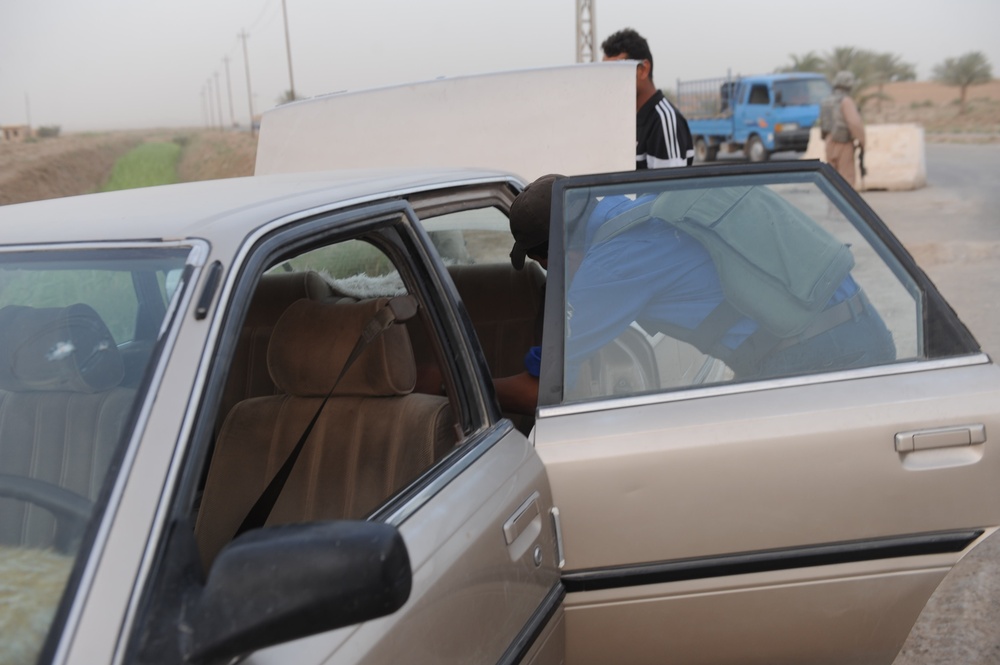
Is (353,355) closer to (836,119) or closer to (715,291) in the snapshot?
(715,291)

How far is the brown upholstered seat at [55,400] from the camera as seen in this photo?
1.47 metres

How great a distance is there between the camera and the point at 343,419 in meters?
2.24

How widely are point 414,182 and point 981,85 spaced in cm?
8225

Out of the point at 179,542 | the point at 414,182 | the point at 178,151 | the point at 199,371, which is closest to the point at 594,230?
the point at 414,182

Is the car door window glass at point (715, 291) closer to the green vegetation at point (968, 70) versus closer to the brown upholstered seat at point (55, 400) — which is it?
the brown upholstered seat at point (55, 400)

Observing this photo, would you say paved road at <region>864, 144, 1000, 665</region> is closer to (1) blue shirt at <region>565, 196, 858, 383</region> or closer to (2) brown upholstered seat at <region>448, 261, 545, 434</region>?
(1) blue shirt at <region>565, 196, 858, 383</region>

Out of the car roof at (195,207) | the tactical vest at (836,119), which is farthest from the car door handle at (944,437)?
the tactical vest at (836,119)

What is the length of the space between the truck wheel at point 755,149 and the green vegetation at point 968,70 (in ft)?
149

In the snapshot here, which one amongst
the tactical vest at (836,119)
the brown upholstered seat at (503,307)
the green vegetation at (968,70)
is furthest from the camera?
the green vegetation at (968,70)

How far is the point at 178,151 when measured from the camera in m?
76.2

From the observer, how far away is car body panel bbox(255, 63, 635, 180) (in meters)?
4.45

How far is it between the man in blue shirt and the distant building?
100 metres

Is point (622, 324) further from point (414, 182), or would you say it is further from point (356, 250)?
point (356, 250)

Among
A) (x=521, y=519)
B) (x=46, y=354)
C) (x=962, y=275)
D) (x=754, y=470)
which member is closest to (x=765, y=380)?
(x=754, y=470)
